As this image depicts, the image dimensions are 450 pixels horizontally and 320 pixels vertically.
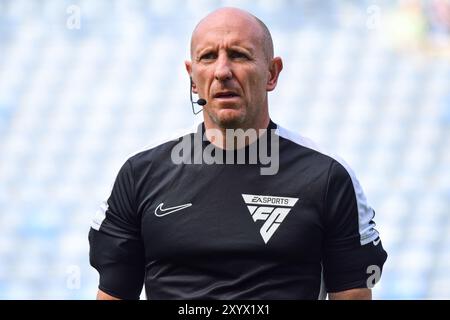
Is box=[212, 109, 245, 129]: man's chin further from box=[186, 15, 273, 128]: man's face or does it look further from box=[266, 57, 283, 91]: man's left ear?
box=[266, 57, 283, 91]: man's left ear

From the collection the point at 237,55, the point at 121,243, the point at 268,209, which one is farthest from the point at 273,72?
the point at 121,243

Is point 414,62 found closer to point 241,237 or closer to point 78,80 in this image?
→ point 78,80

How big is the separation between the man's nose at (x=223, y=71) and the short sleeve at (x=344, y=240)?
41cm

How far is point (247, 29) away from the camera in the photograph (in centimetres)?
231

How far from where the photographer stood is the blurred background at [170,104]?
26.6ft

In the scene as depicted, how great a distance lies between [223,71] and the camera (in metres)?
2.23

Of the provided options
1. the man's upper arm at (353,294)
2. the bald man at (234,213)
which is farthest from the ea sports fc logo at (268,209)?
the man's upper arm at (353,294)

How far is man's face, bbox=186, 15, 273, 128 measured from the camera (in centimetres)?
225

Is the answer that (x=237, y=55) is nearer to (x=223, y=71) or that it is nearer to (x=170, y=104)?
(x=223, y=71)

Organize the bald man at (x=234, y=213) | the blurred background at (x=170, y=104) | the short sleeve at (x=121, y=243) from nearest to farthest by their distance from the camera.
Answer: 1. the bald man at (x=234, y=213)
2. the short sleeve at (x=121, y=243)
3. the blurred background at (x=170, y=104)

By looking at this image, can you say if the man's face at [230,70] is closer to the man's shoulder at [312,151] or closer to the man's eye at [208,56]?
the man's eye at [208,56]

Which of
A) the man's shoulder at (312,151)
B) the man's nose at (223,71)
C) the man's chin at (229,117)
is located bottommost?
the man's shoulder at (312,151)

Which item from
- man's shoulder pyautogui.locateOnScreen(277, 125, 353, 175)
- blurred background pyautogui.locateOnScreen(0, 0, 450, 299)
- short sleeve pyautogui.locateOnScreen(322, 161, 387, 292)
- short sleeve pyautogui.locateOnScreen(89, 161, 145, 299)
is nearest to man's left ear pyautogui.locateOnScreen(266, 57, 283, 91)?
man's shoulder pyautogui.locateOnScreen(277, 125, 353, 175)

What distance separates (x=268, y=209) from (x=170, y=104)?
6737mm
